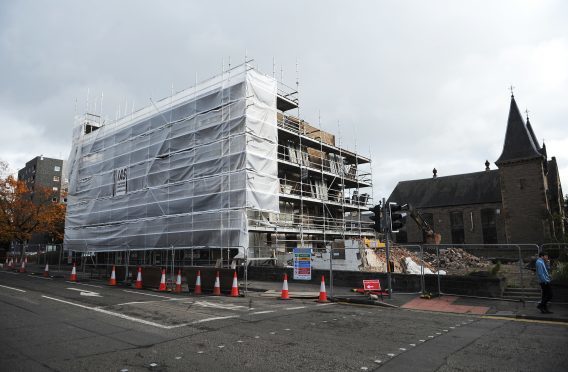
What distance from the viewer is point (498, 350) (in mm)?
6426

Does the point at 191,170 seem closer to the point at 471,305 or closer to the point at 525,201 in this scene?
the point at 471,305

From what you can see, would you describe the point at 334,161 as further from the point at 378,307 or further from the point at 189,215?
the point at 378,307

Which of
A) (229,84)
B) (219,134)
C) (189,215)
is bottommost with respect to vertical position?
(189,215)

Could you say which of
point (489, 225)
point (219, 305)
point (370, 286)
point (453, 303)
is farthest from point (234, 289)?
point (489, 225)

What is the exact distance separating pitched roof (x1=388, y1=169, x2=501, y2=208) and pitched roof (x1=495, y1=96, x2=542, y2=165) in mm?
8751

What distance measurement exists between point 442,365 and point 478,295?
8962 mm

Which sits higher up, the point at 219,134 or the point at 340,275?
the point at 219,134

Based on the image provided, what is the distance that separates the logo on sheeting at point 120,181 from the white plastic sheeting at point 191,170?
0.07m

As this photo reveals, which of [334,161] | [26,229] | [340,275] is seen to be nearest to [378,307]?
[340,275]

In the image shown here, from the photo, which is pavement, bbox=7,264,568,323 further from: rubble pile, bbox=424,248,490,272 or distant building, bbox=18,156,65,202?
distant building, bbox=18,156,65,202

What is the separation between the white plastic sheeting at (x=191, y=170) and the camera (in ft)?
71.6

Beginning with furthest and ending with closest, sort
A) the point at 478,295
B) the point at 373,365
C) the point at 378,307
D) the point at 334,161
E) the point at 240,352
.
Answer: the point at 334,161 → the point at 478,295 → the point at 378,307 → the point at 240,352 → the point at 373,365

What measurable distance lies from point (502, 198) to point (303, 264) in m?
43.8

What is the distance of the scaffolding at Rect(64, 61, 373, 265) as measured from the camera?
72.2 ft
